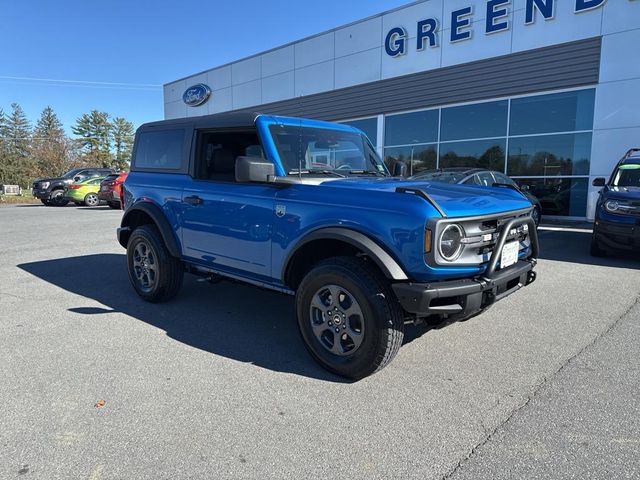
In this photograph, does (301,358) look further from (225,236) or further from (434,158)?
(434,158)

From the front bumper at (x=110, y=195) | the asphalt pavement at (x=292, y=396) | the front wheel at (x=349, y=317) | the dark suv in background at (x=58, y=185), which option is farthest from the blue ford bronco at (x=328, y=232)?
the dark suv in background at (x=58, y=185)

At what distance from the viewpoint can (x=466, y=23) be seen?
1408 cm

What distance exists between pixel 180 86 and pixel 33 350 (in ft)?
83.8

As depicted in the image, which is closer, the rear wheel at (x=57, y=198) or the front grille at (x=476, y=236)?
the front grille at (x=476, y=236)

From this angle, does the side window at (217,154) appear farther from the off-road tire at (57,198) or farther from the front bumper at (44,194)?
the front bumper at (44,194)

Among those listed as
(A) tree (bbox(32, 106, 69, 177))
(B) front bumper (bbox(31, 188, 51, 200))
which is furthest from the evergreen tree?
(B) front bumper (bbox(31, 188, 51, 200))

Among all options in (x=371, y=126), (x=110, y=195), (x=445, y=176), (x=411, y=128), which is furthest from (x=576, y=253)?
(x=110, y=195)

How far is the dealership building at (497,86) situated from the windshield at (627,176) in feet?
14.8

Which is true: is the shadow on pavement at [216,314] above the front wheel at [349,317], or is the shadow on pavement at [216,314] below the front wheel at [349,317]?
below

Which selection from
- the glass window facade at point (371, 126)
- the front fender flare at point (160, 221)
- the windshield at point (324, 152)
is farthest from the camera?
the glass window facade at point (371, 126)

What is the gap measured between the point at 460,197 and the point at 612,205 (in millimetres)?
5719

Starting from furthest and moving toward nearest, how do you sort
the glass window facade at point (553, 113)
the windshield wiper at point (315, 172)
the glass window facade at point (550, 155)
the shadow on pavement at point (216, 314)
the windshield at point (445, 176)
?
the glass window facade at point (550, 155) → the glass window facade at point (553, 113) → the windshield at point (445, 176) → the windshield wiper at point (315, 172) → the shadow on pavement at point (216, 314)

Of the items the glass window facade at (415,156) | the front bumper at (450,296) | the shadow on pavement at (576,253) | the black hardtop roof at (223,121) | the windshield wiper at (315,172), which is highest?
the glass window facade at (415,156)

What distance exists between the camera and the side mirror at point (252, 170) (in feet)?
10.8
